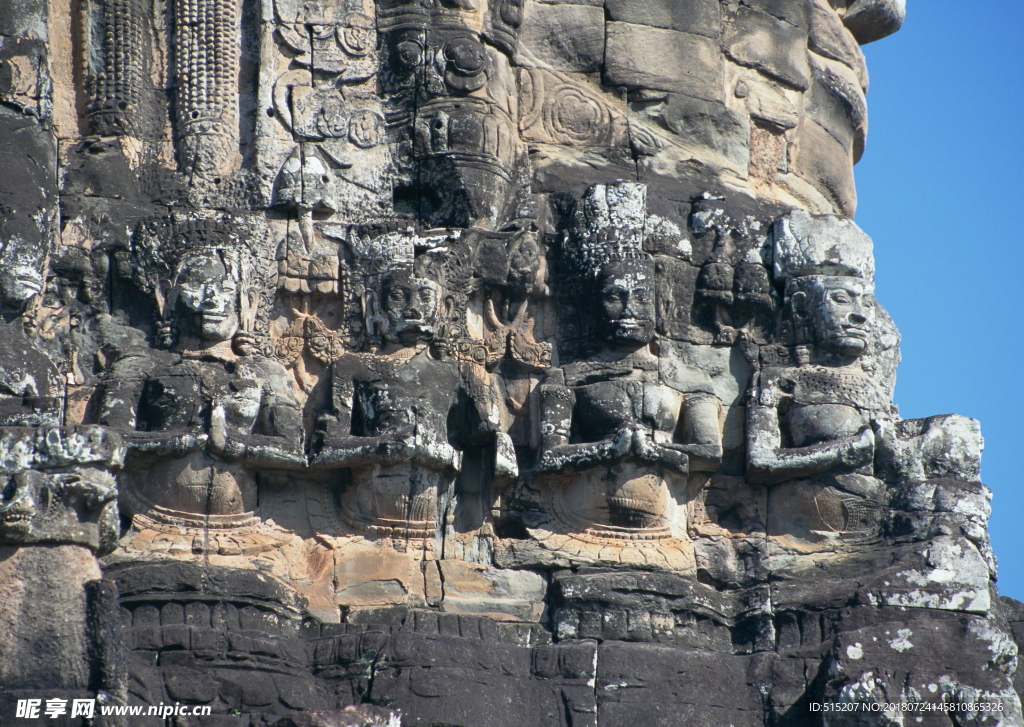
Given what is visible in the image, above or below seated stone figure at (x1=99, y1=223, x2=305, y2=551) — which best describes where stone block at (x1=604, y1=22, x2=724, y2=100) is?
above

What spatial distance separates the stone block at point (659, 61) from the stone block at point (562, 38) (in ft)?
Result: 0.40

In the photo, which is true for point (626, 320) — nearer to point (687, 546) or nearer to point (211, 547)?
point (687, 546)

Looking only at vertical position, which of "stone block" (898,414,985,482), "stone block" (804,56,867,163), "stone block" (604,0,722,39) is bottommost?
"stone block" (898,414,985,482)

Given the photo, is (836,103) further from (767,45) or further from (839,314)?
(839,314)

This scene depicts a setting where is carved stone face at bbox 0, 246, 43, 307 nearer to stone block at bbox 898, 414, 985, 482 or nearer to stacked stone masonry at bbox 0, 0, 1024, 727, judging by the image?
stacked stone masonry at bbox 0, 0, 1024, 727

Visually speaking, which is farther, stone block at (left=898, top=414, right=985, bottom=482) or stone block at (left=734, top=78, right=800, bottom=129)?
stone block at (left=734, top=78, right=800, bottom=129)

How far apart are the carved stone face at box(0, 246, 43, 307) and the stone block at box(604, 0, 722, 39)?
18.2 feet

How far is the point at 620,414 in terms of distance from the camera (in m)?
15.7

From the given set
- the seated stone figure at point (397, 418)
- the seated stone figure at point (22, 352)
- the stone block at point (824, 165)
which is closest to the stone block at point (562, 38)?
the stone block at point (824, 165)

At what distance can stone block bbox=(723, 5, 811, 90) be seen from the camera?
17.6m

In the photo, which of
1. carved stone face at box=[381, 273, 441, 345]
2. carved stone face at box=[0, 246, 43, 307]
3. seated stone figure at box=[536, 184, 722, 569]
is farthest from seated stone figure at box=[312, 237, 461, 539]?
carved stone face at box=[0, 246, 43, 307]

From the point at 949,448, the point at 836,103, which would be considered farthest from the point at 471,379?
the point at 836,103

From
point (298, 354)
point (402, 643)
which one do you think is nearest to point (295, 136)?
point (298, 354)

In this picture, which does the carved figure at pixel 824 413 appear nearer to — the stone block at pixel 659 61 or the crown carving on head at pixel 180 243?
the stone block at pixel 659 61
